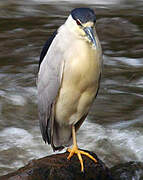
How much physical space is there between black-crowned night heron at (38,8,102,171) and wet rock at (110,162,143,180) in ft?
2.13

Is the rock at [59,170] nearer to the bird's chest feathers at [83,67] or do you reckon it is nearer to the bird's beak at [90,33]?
the bird's chest feathers at [83,67]

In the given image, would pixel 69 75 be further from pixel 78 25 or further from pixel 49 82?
pixel 78 25

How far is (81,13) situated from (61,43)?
0.38 metres

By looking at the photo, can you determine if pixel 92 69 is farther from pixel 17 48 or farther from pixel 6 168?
pixel 17 48

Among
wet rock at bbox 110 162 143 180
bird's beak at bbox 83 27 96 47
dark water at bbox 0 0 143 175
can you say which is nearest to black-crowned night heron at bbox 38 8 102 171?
bird's beak at bbox 83 27 96 47

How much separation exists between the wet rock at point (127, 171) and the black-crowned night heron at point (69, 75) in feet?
2.13

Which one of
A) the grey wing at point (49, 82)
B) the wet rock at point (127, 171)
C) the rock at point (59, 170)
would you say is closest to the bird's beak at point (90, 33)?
the grey wing at point (49, 82)

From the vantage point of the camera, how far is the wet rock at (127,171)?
16.9ft

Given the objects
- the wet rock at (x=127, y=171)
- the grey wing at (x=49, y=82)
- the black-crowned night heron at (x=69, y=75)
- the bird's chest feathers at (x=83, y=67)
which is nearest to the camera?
the black-crowned night heron at (x=69, y=75)

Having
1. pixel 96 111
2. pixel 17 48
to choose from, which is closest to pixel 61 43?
pixel 96 111

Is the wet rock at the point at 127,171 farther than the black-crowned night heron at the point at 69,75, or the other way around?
the wet rock at the point at 127,171

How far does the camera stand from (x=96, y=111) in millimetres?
7152

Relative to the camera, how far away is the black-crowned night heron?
4105 mm

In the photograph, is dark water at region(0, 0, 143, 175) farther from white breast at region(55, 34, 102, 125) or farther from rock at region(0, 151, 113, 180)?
white breast at region(55, 34, 102, 125)
